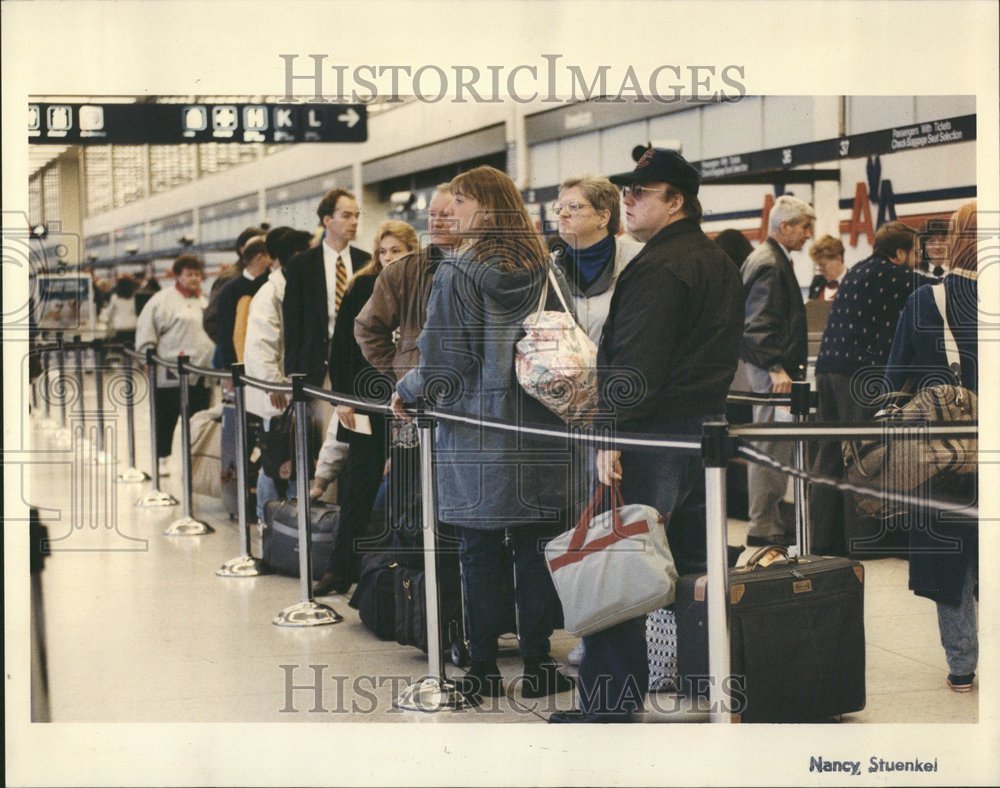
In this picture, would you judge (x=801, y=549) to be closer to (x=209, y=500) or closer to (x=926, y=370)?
(x=926, y=370)

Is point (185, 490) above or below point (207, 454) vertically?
below

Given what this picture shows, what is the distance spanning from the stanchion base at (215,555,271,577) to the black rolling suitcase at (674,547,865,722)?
315cm

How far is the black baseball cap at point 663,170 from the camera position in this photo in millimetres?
4113

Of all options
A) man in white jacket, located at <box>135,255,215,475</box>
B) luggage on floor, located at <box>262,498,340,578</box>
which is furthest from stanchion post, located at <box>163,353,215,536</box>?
man in white jacket, located at <box>135,255,215,475</box>

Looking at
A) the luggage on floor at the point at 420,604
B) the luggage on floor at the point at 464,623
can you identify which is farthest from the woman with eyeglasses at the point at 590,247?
the luggage on floor at the point at 420,604

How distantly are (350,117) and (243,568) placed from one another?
7.53ft

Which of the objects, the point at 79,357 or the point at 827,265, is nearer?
the point at 79,357

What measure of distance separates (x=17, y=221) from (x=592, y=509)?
1916mm

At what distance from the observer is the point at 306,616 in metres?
5.74

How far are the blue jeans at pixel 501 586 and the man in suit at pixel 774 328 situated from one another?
2536 mm

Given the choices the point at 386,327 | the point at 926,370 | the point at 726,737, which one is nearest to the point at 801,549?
the point at 926,370

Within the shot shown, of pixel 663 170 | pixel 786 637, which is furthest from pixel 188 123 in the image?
pixel 786 637

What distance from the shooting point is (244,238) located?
895cm

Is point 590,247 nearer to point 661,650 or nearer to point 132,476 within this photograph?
point 661,650
